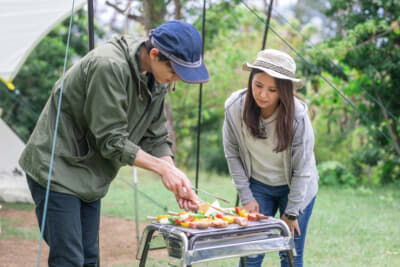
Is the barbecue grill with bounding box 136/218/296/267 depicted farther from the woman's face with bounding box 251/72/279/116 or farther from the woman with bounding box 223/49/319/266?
the woman's face with bounding box 251/72/279/116

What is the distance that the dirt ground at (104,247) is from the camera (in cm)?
398

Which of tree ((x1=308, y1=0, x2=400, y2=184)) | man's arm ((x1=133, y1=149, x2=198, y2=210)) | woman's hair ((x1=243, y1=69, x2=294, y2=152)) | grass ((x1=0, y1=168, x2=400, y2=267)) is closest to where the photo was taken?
man's arm ((x1=133, y1=149, x2=198, y2=210))

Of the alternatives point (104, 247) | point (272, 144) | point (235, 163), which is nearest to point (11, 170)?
point (104, 247)

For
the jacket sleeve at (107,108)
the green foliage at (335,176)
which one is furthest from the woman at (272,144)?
the green foliage at (335,176)

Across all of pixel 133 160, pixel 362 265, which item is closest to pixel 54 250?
pixel 133 160

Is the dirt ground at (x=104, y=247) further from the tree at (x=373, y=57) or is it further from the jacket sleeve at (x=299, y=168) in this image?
the tree at (x=373, y=57)

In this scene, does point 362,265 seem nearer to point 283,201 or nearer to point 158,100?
point 283,201

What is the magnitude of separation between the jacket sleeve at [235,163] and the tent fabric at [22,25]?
233 cm

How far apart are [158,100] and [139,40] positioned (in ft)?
0.91

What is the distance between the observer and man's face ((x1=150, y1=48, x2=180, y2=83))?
1.92 metres

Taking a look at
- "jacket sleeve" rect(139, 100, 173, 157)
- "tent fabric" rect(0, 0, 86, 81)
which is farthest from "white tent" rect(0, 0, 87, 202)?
"jacket sleeve" rect(139, 100, 173, 157)

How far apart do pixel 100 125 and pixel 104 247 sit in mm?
2791

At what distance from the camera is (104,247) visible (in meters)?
4.40

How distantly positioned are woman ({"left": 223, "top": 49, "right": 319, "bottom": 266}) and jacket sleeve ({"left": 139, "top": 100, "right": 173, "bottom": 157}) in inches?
16.1
